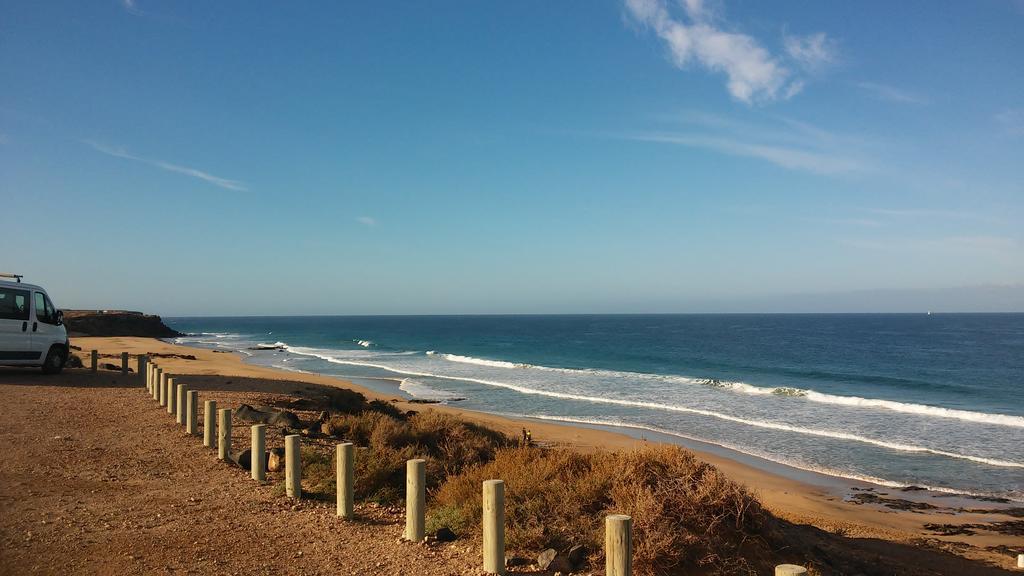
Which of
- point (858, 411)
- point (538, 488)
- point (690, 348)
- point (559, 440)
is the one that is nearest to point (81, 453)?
point (538, 488)

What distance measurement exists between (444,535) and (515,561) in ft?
2.93

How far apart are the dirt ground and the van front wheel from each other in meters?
7.85

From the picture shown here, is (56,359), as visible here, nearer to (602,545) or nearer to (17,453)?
(17,453)

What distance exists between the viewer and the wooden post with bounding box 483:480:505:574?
5625 mm

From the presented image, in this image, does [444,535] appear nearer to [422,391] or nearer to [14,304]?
[14,304]

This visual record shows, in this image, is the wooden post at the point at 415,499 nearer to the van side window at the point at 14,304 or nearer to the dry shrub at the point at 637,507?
the dry shrub at the point at 637,507

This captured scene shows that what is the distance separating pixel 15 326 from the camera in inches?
641

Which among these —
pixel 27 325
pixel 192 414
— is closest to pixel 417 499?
pixel 192 414

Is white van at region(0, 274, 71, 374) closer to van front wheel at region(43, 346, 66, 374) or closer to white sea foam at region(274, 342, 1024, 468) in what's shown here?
van front wheel at region(43, 346, 66, 374)

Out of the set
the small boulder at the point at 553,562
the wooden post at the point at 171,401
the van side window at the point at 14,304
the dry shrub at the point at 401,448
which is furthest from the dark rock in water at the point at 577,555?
the van side window at the point at 14,304

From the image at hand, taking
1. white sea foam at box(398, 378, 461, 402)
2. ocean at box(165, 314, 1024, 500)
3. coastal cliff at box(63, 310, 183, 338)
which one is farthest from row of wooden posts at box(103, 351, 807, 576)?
Result: coastal cliff at box(63, 310, 183, 338)

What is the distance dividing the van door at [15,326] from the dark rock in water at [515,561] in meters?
16.1

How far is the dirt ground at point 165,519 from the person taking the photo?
228 inches

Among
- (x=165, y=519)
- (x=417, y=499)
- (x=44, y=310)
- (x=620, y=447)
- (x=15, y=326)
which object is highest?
(x=44, y=310)
